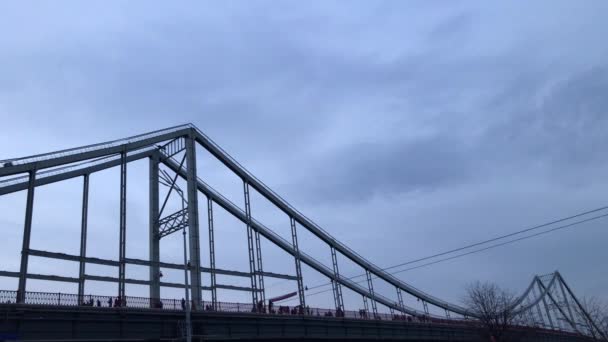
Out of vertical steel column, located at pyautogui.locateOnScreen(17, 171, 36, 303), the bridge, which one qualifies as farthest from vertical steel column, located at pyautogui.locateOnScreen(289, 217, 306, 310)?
vertical steel column, located at pyautogui.locateOnScreen(17, 171, 36, 303)

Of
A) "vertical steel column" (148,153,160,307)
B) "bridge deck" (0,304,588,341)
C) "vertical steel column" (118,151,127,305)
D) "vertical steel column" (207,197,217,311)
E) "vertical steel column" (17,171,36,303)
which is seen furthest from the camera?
"vertical steel column" (207,197,217,311)

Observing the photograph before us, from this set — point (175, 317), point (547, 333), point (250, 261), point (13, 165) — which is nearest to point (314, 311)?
point (250, 261)

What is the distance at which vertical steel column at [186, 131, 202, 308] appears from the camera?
40472 millimetres

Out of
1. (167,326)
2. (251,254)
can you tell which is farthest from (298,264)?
(167,326)

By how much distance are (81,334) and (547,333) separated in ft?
228

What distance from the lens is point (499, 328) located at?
2152 inches

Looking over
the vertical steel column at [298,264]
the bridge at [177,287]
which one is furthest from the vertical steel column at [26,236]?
the vertical steel column at [298,264]

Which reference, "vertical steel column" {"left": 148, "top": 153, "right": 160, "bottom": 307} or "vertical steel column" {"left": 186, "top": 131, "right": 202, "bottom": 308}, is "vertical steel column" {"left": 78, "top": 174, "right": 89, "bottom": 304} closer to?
"vertical steel column" {"left": 148, "top": 153, "right": 160, "bottom": 307}

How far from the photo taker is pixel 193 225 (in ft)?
142

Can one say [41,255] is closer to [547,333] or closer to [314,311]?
[314,311]

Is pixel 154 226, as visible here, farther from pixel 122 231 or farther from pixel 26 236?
pixel 26 236

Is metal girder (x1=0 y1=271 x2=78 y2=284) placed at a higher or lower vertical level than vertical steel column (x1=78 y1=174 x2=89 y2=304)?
lower

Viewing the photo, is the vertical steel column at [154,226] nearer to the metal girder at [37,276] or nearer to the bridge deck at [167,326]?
the bridge deck at [167,326]

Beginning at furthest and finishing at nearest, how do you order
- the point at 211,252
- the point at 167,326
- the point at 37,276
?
the point at 211,252, the point at 167,326, the point at 37,276
